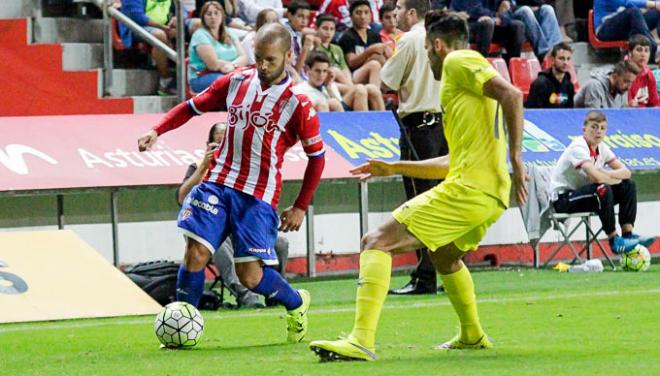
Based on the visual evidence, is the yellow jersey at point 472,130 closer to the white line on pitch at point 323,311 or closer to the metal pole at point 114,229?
the white line on pitch at point 323,311

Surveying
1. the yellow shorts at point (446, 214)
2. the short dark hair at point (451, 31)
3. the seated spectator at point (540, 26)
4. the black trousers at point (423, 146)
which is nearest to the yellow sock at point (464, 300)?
the yellow shorts at point (446, 214)

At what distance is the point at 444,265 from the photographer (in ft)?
26.8

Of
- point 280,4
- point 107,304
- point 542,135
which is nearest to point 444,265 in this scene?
point 107,304

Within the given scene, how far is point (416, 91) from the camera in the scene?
12.5 metres

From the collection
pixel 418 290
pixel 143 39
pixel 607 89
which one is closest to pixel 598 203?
pixel 607 89

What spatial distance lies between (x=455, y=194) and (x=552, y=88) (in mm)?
11036

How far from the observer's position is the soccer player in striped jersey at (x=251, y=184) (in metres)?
9.09

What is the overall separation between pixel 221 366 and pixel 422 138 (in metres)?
5.18

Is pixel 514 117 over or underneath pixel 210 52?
over

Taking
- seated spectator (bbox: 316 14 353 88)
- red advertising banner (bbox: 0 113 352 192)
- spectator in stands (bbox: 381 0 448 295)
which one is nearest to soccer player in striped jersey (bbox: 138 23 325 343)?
spectator in stands (bbox: 381 0 448 295)

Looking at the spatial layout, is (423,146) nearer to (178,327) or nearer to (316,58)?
(316,58)

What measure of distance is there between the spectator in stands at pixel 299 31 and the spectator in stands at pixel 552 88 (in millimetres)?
2979

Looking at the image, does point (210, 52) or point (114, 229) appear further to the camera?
point (210, 52)

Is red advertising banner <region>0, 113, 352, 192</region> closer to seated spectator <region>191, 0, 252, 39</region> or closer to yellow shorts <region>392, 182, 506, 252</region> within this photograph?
seated spectator <region>191, 0, 252, 39</region>
